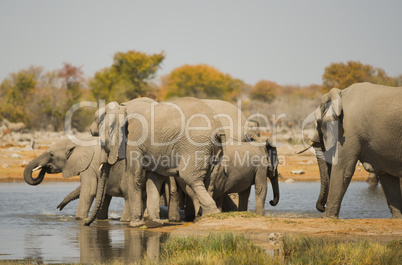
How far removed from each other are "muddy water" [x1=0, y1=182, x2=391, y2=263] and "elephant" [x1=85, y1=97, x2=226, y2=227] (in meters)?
0.81

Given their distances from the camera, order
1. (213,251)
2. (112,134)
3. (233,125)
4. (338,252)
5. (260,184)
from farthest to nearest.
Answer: (233,125) → (260,184) → (112,134) → (213,251) → (338,252)

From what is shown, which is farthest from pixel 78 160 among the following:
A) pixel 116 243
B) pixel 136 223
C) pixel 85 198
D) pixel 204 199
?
pixel 116 243

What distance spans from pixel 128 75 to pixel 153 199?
48225mm

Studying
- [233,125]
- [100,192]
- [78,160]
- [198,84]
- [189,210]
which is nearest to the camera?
[100,192]

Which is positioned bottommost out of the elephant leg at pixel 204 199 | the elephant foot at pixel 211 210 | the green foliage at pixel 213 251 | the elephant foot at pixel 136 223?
the elephant foot at pixel 136 223

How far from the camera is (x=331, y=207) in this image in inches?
462

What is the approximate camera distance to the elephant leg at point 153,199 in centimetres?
1189

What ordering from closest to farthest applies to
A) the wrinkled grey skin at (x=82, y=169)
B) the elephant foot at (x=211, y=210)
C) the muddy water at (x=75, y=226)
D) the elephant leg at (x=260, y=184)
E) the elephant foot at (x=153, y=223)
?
the muddy water at (x=75, y=226)
the elephant foot at (x=211, y=210)
the elephant foot at (x=153, y=223)
the elephant leg at (x=260, y=184)
the wrinkled grey skin at (x=82, y=169)

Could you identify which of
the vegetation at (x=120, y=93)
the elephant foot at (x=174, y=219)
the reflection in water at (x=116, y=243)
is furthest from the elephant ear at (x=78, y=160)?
the vegetation at (x=120, y=93)

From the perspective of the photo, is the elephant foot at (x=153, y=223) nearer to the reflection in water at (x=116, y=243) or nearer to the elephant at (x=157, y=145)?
the elephant at (x=157, y=145)

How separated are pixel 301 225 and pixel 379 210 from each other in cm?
666

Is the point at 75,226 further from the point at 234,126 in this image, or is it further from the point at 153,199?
the point at 234,126

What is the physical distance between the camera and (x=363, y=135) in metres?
11.2

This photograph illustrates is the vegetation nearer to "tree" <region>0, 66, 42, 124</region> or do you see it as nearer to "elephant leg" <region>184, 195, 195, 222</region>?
"tree" <region>0, 66, 42, 124</region>
